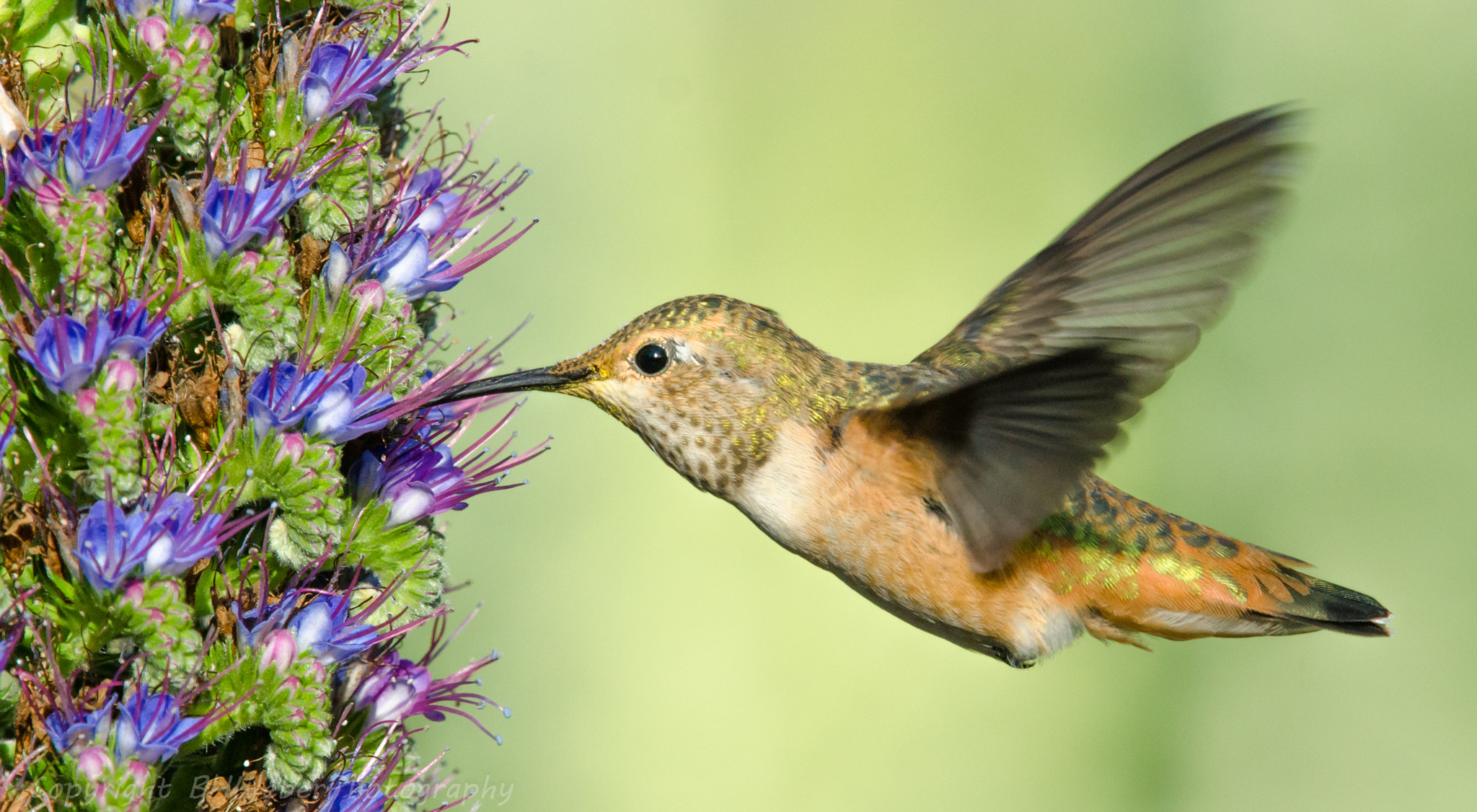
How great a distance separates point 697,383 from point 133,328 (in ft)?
2.65

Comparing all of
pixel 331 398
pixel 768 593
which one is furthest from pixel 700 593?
pixel 331 398

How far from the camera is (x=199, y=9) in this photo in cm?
115

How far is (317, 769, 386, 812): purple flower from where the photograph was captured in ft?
4.07

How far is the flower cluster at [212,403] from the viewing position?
3.50 feet

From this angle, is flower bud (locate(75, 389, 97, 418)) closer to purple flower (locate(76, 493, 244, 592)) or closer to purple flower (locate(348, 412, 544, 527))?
purple flower (locate(76, 493, 244, 592))

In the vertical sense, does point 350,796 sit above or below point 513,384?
below

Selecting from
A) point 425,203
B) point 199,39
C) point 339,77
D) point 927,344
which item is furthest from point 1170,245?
point 927,344

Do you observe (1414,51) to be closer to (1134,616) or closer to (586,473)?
(1134,616)

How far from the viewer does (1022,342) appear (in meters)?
2.09

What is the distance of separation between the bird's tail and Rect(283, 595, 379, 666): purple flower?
1.19 meters

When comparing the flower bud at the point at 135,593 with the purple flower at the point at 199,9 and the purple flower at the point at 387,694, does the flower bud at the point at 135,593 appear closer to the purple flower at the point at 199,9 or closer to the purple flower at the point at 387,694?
the purple flower at the point at 387,694

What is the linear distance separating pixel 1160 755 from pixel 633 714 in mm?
1710

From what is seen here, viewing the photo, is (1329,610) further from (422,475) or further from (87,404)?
(87,404)

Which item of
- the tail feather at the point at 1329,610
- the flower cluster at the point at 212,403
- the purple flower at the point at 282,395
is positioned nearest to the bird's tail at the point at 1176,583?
the tail feather at the point at 1329,610
